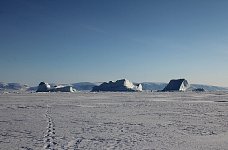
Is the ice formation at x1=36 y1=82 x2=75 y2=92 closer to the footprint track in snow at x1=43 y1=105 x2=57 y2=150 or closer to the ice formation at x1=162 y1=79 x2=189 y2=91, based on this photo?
the ice formation at x1=162 y1=79 x2=189 y2=91

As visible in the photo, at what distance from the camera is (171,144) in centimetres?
1059

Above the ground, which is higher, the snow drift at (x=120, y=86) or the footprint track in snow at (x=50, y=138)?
the snow drift at (x=120, y=86)

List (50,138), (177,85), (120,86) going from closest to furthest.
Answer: (50,138) < (120,86) < (177,85)

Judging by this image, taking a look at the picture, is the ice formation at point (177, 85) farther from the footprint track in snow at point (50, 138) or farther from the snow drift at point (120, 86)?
the footprint track in snow at point (50, 138)

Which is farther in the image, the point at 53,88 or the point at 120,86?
the point at 120,86

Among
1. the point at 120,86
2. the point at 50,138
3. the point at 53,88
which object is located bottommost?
the point at 50,138

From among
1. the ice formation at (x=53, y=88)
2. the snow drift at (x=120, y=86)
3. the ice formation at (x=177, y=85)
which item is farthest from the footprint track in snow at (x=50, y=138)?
the ice formation at (x=177, y=85)

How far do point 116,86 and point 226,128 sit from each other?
95.6 meters

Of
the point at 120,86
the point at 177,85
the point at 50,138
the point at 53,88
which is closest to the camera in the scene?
the point at 50,138

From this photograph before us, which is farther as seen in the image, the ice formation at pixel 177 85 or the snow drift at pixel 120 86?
the ice formation at pixel 177 85

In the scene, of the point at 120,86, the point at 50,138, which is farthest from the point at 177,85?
the point at 50,138

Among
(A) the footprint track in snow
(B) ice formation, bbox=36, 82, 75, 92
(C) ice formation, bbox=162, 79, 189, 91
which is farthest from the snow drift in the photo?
(A) the footprint track in snow

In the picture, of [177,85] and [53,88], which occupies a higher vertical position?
[177,85]

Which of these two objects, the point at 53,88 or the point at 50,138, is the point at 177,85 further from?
the point at 50,138
